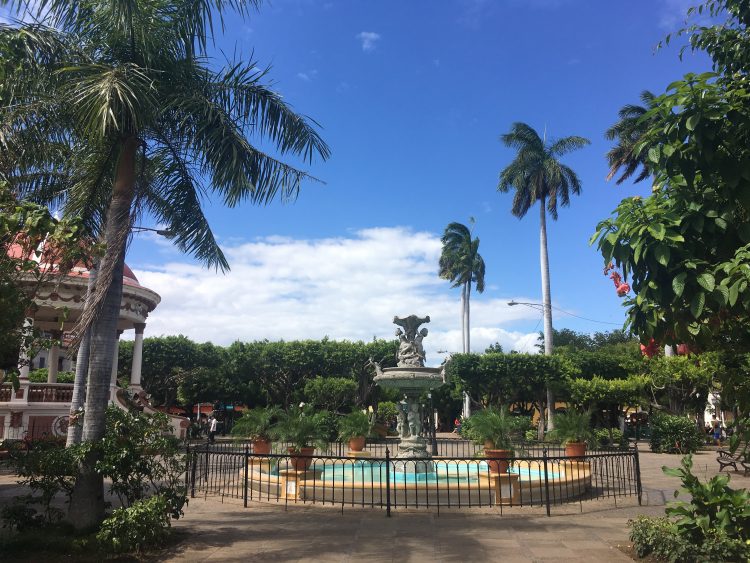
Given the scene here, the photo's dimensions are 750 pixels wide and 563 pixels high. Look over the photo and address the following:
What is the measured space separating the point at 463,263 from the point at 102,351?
44780 millimetres

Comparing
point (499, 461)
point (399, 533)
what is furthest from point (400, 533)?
point (499, 461)

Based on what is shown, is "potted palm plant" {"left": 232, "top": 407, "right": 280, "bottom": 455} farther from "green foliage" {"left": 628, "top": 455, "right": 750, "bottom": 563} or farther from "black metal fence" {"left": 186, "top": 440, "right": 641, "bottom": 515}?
"green foliage" {"left": 628, "top": 455, "right": 750, "bottom": 563}

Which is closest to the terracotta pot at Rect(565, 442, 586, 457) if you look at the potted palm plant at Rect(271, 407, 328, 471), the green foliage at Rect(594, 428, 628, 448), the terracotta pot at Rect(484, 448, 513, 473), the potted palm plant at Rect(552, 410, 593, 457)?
the potted palm plant at Rect(552, 410, 593, 457)

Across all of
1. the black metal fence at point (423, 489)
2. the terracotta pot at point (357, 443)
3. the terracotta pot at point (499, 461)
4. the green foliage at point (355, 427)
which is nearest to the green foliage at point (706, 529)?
the black metal fence at point (423, 489)

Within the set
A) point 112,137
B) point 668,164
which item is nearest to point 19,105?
point 112,137

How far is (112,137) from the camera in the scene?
9.03 meters

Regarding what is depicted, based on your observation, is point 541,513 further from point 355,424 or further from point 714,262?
point 355,424

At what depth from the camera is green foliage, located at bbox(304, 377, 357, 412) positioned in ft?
127

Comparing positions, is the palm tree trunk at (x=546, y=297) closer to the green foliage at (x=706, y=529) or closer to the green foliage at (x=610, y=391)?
the green foliage at (x=610, y=391)

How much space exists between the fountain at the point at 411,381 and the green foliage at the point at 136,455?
630 centimetres

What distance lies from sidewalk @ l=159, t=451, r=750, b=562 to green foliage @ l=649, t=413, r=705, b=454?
1480cm

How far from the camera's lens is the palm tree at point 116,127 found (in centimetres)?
789

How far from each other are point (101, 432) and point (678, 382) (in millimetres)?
28938

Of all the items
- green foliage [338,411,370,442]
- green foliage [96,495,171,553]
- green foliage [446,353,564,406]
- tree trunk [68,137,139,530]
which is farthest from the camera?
green foliage [446,353,564,406]
